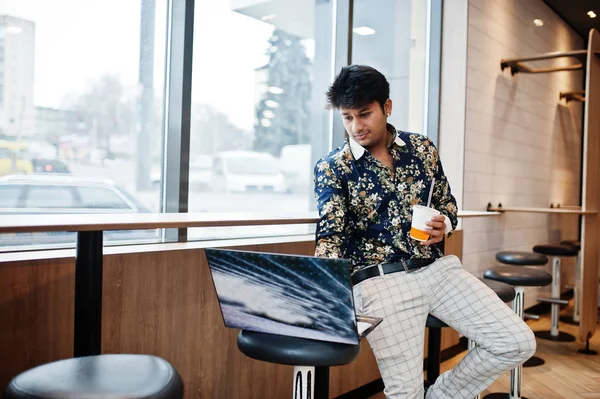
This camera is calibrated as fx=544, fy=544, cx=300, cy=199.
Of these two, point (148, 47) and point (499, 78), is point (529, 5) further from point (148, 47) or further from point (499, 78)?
point (148, 47)

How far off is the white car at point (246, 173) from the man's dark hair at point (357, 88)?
43.9 inches

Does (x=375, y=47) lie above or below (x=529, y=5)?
below

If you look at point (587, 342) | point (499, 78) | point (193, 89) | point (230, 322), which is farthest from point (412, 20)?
point (230, 322)

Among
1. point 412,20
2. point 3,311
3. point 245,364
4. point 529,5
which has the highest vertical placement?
point 529,5

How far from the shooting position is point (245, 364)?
2.34 m

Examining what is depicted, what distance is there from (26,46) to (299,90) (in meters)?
1.70

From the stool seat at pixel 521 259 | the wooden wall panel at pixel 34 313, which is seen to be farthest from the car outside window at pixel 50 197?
the stool seat at pixel 521 259

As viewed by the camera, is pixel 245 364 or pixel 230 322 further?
pixel 245 364

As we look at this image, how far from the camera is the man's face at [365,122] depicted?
6.10 ft

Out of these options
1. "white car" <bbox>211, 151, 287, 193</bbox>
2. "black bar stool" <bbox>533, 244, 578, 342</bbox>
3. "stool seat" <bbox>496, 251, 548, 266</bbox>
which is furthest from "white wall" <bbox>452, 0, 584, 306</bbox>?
"white car" <bbox>211, 151, 287, 193</bbox>

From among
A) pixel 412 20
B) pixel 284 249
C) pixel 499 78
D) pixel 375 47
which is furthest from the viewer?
pixel 499 78

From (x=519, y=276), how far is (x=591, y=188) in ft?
3.78

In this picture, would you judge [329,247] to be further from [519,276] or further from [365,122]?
[519,276]

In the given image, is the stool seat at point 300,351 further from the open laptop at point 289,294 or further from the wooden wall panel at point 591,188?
the wooden wall panel at point 591,188
